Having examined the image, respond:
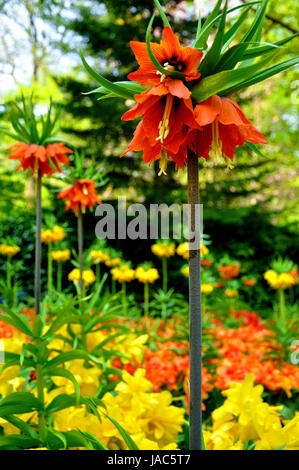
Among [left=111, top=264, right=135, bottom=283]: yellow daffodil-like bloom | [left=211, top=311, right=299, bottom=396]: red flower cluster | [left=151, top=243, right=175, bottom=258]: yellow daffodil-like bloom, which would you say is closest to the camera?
[left=211, top=311, right=299, bottom=396]: red flower cluster

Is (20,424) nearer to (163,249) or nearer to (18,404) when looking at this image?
(18,404)

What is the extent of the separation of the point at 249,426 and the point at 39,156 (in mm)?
1010

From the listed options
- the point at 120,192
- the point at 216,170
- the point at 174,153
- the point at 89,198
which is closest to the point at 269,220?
the point at 216,170

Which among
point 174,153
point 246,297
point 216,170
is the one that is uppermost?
point 216,170

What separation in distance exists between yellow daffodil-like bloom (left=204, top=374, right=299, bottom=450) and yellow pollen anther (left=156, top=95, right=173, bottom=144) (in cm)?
60

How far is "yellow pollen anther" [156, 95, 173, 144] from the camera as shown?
52 centimetres

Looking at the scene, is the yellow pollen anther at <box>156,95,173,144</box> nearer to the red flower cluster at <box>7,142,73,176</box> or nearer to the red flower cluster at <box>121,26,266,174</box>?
the red flower cluster at <box>121,26,266,174</box>

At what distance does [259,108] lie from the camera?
30.3 feet

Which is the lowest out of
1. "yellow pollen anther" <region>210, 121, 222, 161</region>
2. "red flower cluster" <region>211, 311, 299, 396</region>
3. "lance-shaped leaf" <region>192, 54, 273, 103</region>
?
"red flower cluster" <region>211, 311, 299, 396</region>

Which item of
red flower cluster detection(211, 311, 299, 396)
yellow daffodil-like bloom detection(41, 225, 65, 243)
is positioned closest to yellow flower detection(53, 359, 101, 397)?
red flower cluster detection(211, 311, 299, 396)

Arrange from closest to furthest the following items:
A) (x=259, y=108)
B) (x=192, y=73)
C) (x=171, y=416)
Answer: (x=192, y=73) < (x=171, y=416) < (x=259, y=108)

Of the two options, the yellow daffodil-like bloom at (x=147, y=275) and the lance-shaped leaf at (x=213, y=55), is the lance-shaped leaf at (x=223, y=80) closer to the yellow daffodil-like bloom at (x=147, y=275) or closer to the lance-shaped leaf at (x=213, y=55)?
the lance-shaped leaf at (x=213, y=55)

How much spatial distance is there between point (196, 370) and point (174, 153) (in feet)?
0.95
